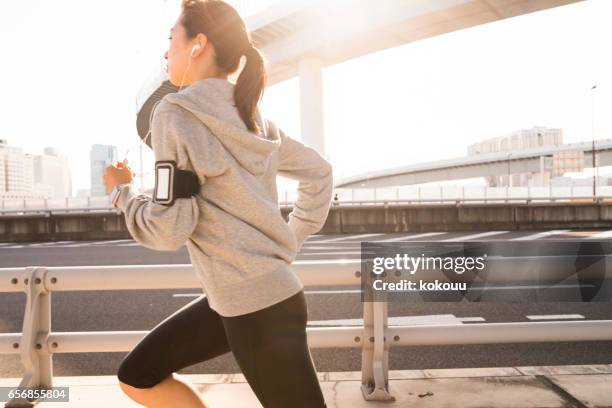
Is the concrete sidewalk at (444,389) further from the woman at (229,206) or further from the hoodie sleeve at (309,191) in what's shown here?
the woman at (229,206)

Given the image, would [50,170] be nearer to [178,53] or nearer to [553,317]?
[553,317]

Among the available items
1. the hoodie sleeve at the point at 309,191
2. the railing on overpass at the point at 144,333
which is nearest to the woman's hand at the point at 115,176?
the hoodie sleeve at the point at 309,191

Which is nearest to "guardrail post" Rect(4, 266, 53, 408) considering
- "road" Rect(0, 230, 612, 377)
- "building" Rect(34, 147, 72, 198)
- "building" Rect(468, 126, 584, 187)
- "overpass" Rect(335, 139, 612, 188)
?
"road" Rect(0, 230, 612, 377)

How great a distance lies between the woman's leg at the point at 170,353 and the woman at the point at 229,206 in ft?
0.74

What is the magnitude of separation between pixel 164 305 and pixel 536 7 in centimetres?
2608

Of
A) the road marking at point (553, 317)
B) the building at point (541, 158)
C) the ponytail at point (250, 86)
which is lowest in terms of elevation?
the road marking at point (553, 317)

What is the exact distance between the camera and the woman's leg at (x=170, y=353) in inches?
59.3

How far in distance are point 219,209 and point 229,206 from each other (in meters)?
0.03

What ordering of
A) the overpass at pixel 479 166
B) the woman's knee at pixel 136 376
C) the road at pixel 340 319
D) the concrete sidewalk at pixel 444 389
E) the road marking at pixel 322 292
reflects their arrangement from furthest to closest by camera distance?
1. the overpass at pixel 479 166
2. the road marking at pixel 322 292
3. the road at pixel 340 319
4. the concrete sidewalk at pixel 444 389
5. the woman's knee at pixel 136 376

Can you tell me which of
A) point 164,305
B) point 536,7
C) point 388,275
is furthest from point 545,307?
point 536,7

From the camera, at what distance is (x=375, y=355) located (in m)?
2.93

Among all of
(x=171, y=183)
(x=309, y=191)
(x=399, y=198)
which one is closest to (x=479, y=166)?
(x=399, y=198)

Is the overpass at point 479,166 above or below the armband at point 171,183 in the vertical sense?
above

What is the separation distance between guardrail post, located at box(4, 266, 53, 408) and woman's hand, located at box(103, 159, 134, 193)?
1.94m
